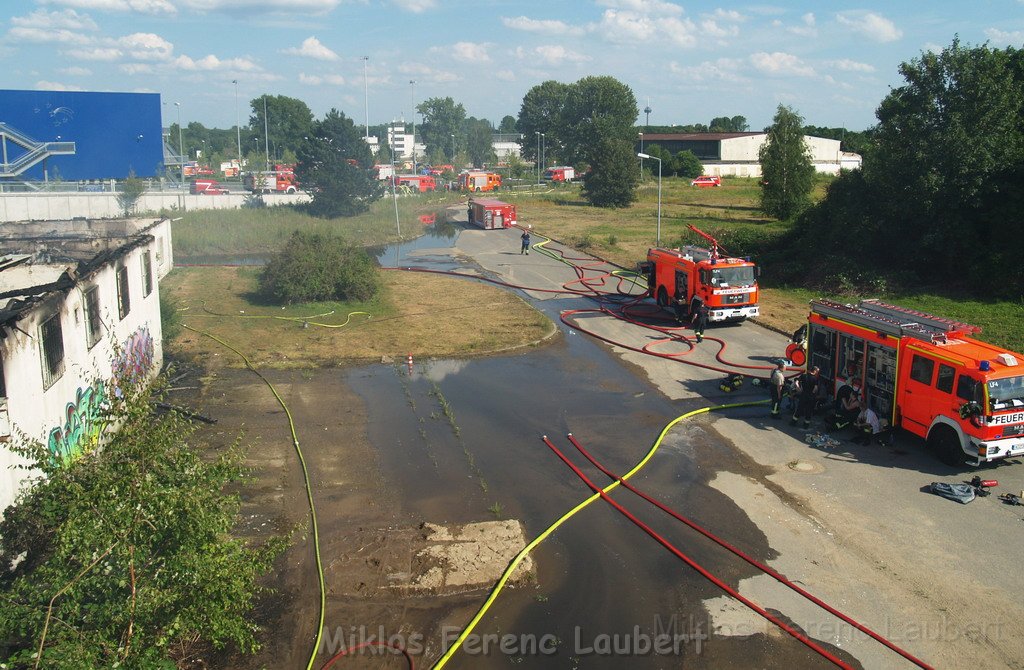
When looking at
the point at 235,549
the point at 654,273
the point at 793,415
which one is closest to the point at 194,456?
the point at 235,549

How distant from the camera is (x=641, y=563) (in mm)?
11703

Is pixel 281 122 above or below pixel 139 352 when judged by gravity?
above

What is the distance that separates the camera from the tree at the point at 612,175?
65.5 meters

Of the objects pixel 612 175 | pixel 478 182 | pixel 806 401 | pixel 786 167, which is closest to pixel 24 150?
pixel 478 182

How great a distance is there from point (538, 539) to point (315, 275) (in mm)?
19356

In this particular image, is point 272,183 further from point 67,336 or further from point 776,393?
point 776,393

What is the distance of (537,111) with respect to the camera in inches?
5138

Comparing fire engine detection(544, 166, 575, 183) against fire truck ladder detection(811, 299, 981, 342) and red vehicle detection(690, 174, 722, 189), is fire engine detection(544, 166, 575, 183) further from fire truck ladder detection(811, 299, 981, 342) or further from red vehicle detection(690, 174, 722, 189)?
fire truck ladder detection(811, 299, 981, 342)

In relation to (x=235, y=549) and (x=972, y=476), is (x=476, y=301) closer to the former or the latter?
(x=972, y=476)

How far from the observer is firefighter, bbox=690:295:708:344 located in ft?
80.7

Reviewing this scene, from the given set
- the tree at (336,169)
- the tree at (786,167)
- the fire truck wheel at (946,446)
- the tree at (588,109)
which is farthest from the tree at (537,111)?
the fire truck wheel at (946,446)

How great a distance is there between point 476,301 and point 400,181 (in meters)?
55.1

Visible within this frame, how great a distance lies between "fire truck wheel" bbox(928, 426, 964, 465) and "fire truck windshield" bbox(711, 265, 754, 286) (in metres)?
11.0

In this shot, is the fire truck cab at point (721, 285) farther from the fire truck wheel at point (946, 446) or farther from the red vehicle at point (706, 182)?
the red vehicle at point (706, 182)
